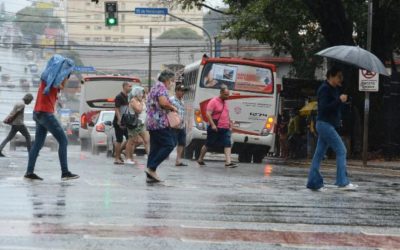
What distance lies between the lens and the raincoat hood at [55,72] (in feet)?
40.7

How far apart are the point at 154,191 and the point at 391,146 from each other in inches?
593

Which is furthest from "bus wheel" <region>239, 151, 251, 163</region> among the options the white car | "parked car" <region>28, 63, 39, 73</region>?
"parked car" <region>28, 63, 39, 73</region>

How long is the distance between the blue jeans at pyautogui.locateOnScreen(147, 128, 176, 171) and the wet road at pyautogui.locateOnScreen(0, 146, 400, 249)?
14.5 inches

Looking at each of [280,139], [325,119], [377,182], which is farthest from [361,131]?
[325,119]

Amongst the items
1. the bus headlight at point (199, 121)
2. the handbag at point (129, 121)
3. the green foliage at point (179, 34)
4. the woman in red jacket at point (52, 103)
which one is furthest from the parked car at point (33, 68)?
the woman in red jacket at point (52, 103)

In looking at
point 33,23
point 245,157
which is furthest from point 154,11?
point 33,23

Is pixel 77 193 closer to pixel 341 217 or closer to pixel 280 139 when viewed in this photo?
pixel 341 217

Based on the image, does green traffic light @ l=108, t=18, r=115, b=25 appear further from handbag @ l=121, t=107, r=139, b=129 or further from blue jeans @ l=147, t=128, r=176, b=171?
blue jeans @ l=147, t=128, r=176, b=171

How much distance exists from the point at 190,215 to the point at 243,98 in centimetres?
1622

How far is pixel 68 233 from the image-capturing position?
24.1 ft

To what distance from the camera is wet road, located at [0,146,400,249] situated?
7.13 meters

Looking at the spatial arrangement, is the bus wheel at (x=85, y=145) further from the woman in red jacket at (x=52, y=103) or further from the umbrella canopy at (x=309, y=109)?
the woman in red jacket at (x=52, y=103)

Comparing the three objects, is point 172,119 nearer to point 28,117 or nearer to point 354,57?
point 354,57

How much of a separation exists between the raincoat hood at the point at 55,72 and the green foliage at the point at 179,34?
11031 centimetres
